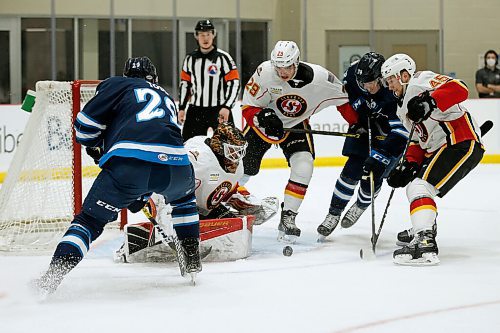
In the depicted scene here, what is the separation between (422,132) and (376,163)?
11.7 inches

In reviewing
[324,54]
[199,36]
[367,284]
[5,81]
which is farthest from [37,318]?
[324,54]

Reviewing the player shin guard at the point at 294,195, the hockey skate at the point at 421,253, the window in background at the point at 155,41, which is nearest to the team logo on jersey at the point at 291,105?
the player shin guard at the point at 294,195

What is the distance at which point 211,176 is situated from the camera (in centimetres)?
387

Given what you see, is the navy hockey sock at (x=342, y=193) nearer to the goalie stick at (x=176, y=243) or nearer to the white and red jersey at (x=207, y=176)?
the white and red jersey at (x=207, y=176)

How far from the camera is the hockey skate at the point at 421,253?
142 inches

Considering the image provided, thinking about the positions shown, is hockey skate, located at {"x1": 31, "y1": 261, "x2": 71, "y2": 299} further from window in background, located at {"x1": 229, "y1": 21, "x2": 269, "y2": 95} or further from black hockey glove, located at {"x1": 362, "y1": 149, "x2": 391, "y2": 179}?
window in background, located at {"x1": 229, "y1": 21, "x2": 269, "y2": 95}

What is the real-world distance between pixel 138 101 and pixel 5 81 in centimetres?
625

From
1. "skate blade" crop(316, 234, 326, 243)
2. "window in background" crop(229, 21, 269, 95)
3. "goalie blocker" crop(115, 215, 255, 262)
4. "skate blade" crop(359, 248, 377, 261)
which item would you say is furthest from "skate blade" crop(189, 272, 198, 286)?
"window in background" crop(229, 21, 269, 95)

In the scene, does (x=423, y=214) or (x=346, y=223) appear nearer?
(x=423, y=214)

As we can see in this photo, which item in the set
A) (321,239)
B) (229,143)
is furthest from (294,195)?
(229,143)

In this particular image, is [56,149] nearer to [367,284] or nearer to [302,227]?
[302,227]

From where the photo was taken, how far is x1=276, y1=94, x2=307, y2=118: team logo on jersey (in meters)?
4.35

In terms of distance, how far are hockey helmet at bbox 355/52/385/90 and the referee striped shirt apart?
2.20 m

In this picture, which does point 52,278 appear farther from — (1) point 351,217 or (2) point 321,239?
(1) point 351,217
